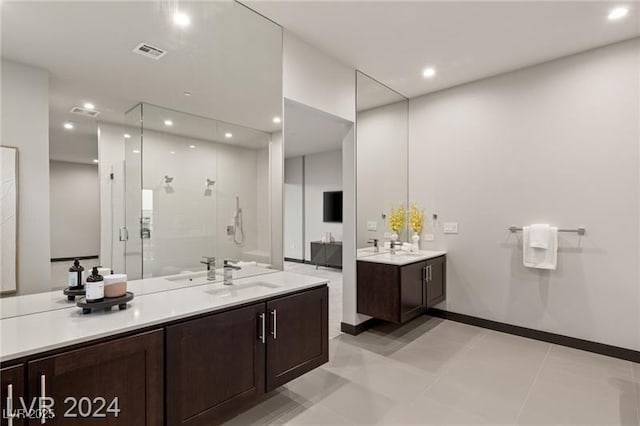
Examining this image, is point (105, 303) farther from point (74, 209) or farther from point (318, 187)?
point (318, 187)

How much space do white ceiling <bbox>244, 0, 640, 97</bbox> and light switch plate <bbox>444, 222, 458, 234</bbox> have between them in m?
1.87

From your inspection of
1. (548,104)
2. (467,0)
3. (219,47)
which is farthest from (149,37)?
(548,104)

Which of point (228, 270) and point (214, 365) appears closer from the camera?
point (214, 365)

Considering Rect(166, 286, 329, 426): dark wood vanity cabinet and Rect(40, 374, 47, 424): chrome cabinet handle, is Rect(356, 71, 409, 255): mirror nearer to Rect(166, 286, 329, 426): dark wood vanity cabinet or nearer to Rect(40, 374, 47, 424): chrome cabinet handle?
Rect(166, 286, 329, 426): dark wood vanity cabinet

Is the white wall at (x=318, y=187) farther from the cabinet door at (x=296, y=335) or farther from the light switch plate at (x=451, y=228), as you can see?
the cabinet door at (x=296, y=335)

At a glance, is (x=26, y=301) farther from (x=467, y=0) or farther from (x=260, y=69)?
(x=467, y=0)

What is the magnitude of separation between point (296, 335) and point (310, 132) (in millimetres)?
4700

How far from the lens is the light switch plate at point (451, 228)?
13.6 feet

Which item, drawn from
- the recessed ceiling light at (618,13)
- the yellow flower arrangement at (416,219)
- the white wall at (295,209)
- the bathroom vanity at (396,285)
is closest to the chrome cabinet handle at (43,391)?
the bathroom vanity at (396,285)

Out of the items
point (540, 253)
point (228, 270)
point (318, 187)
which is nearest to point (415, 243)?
point (540, 253)

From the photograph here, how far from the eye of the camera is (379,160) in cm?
413

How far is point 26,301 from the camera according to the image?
165 centimetres

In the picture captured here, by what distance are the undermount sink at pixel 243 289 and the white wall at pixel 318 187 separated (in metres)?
5.86

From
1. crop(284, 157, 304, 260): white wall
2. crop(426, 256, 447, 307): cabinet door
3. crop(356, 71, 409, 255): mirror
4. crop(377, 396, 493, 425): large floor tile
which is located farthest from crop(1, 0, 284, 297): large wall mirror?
crop(284, 157, 304, 260): white wall
